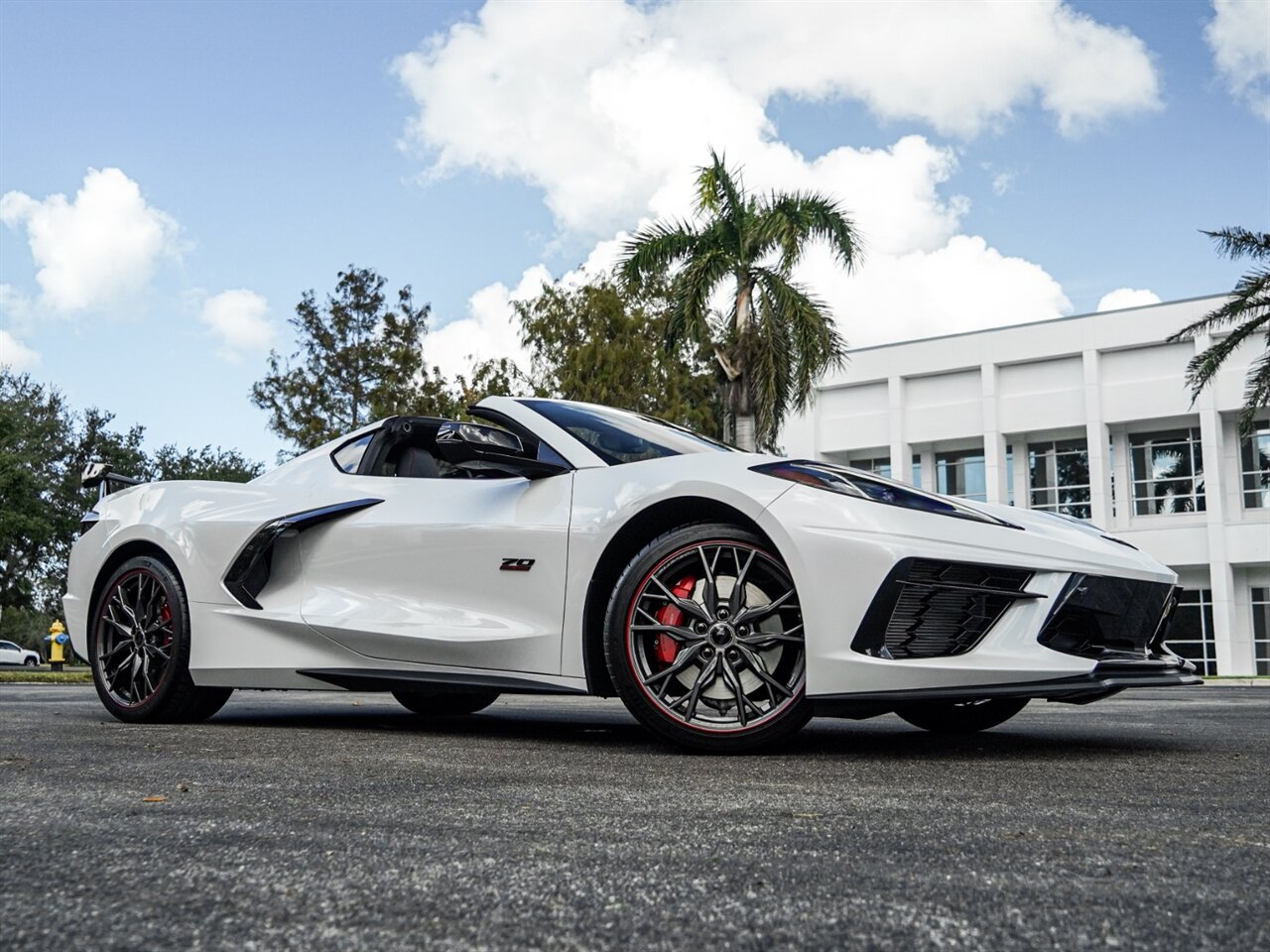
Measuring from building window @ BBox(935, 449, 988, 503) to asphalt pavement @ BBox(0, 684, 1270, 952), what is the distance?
35.3 meters

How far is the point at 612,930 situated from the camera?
→ 160 centimetres

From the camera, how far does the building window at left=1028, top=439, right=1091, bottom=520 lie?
36.7 metres

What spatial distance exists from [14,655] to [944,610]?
4398 cm

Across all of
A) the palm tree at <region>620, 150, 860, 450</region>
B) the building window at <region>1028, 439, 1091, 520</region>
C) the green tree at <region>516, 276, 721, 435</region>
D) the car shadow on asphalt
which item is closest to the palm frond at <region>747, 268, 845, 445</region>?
the palm tree at <region>620, 150, 860, 450</region>

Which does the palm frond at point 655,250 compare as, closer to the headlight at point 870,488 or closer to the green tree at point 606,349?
the green tree at point 606,349

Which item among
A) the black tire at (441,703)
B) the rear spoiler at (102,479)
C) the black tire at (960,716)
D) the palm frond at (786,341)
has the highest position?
the palm frond at (786,341)

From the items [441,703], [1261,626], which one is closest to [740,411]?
[441,703]

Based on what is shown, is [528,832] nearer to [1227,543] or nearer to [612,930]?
[612,930]

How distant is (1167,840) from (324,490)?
3.72m

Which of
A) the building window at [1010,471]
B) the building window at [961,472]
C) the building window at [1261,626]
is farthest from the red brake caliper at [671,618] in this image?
the building window at [1010,471]

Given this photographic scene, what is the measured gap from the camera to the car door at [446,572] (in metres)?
4.40

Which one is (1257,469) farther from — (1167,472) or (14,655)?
(14,655)

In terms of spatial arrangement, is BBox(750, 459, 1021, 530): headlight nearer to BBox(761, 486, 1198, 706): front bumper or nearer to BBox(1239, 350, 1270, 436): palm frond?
BBox(761, 486, 1198, 706): front bumper

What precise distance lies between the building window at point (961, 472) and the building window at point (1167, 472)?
4443 mm
